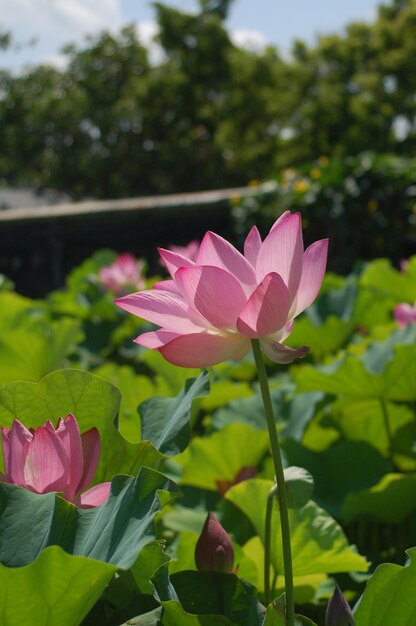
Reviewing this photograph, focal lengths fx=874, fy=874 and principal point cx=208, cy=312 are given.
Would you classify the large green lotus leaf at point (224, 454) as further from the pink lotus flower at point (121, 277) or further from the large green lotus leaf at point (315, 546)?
the pink lotus flower at point (121, 277)

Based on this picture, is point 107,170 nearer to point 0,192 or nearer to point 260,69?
point 260,69

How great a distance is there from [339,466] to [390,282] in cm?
94

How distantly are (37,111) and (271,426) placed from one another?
21939 millimetres

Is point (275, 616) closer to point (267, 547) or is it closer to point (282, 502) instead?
point (282, 502)

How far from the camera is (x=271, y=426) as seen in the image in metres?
0.53

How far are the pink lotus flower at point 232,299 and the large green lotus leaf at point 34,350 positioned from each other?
1.13 metres

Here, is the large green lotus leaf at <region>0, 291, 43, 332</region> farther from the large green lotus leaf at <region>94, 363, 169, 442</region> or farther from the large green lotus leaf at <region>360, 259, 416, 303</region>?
the large green lotus leaf at <region>360, 259, 416, 303</region>

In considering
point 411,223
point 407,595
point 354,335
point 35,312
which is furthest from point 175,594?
point 411,223

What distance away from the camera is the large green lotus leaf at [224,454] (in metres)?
1.11

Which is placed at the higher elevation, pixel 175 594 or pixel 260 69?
pixel 260 69

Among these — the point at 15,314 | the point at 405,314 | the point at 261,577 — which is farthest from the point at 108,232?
the point at 261,577

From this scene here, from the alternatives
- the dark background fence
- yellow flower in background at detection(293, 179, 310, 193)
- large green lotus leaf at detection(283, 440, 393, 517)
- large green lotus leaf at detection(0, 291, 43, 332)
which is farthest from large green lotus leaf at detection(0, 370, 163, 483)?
the dark background fence

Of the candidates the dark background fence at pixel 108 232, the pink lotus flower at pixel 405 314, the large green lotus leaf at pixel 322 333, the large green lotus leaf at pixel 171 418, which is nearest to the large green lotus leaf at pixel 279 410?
the pink lotus flower at pixel 405 314

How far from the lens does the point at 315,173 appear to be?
198 inches
